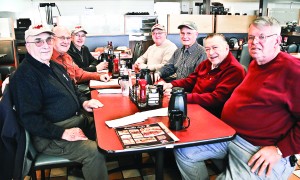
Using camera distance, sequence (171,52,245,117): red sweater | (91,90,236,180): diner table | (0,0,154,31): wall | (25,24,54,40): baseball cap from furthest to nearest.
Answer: (0,0,154,31): wall < (171,52,245,117): red sweater < (25,24,54,40): baseball cap < (91,90,236,180): diner table

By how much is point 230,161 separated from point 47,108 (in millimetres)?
1158

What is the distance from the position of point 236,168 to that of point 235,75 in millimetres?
690

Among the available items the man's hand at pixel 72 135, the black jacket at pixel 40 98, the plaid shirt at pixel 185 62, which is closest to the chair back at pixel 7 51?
the plaid shirt at pixel 185 62

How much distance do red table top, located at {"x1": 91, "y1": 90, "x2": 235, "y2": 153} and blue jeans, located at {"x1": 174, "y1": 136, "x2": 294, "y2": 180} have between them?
180 mm

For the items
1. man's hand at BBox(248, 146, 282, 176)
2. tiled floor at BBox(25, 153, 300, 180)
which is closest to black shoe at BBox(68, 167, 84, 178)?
tiled floor at BBox(25, 153, 300, 180)

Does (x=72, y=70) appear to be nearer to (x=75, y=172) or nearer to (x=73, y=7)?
(x=75, y=172)

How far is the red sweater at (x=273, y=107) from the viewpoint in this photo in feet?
4.83

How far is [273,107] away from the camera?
1.54 meters

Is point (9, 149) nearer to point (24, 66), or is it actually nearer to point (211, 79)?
point (24, 66)

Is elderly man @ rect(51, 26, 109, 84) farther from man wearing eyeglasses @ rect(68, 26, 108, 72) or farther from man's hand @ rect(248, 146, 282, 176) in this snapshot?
man's hand @ rect(248, 146, 282, 176)

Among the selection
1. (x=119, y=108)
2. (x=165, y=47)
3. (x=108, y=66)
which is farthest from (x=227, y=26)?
(x=119, y=108)

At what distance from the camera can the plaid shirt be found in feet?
9.04

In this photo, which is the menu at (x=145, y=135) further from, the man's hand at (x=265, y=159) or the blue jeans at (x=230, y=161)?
the man's hand at (x=265, y=159)

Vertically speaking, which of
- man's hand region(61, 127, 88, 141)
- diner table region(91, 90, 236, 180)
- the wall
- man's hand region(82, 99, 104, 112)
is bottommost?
man's hand region(61, 127, 88, 141)
